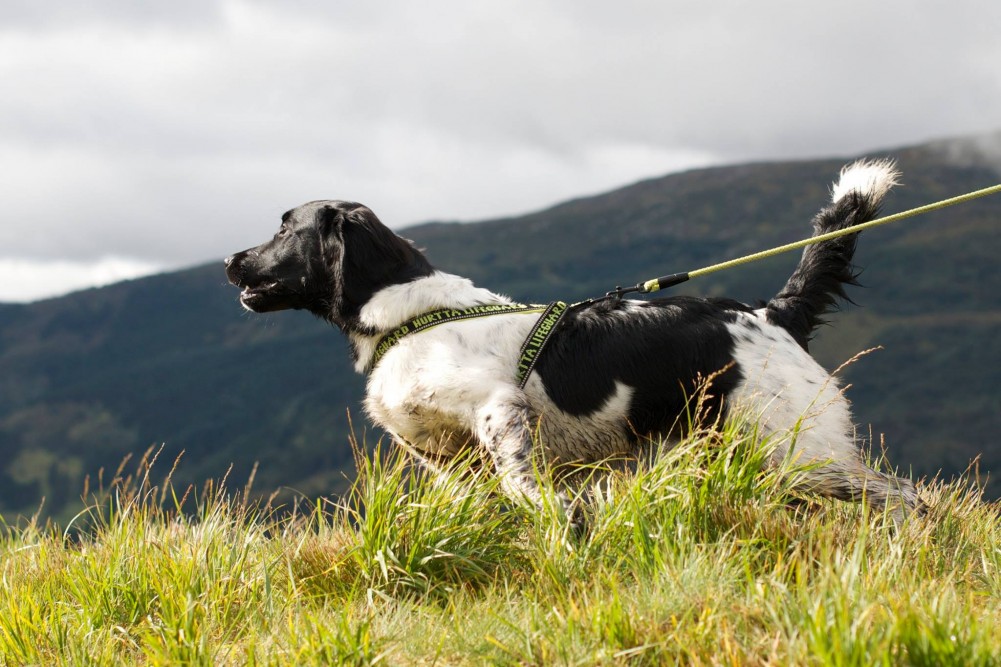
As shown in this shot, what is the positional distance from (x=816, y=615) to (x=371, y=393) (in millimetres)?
2620

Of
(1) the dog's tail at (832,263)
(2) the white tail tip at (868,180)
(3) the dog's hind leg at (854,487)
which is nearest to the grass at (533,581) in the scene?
(3) the dog's hind leg at (854,487)

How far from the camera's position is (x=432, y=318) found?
4977mm

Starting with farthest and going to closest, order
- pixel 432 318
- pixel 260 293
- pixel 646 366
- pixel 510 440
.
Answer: pixel 260 293 < pixel 432 318 < pixel 646 366 < pixel 510 440

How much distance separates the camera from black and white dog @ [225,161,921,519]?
4613 millimetres

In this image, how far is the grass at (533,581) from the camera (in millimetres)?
3166

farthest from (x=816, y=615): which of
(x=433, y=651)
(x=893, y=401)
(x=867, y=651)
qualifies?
(x=893, y=401)

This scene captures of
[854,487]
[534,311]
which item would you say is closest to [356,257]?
[534,311]

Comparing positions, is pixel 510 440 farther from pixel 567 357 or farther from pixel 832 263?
pixel 832 263

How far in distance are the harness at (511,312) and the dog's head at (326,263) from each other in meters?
0.25

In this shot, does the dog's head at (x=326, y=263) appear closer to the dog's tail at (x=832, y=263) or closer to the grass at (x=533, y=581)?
the grass at (x=533, y=581)

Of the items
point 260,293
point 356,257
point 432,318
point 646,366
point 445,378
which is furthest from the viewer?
point 260,293

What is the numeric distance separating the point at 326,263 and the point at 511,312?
971 mm

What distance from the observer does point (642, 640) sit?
3.25 m

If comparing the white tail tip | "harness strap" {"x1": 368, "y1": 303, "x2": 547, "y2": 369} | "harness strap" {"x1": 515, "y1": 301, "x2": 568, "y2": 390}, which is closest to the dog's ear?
"harness strap" {"x1": 368, "y1": 303, "x2": 547, "y2": 369}
